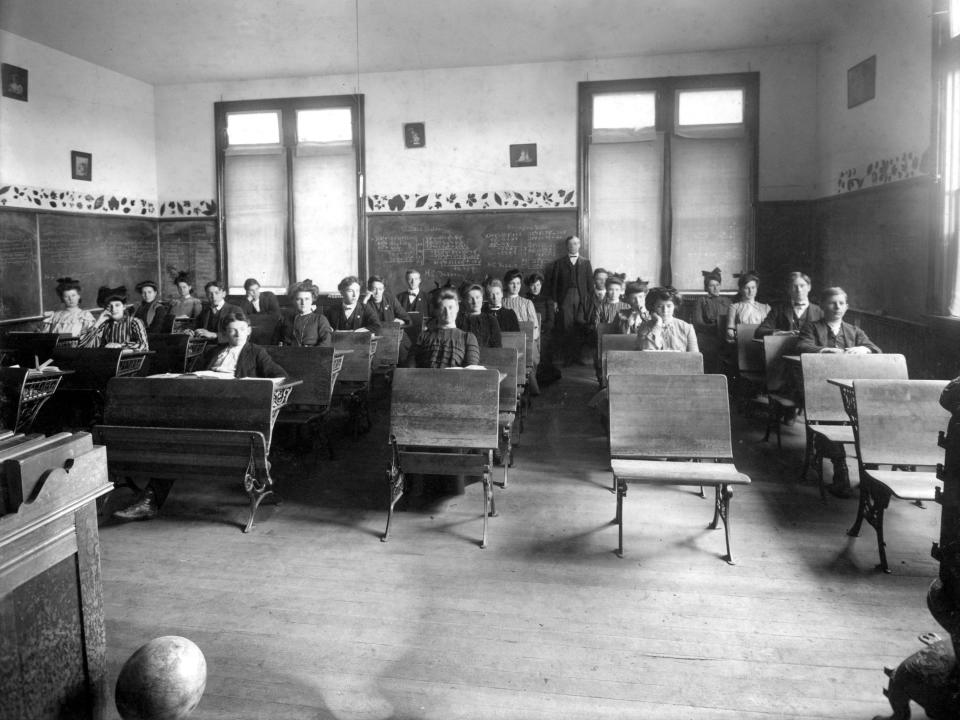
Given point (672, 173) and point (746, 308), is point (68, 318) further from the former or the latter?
point (672, 173)

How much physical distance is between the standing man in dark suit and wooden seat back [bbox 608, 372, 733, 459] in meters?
5.07

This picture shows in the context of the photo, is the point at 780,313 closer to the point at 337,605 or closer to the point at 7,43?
the point at 337,605

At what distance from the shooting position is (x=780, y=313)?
5.27 m

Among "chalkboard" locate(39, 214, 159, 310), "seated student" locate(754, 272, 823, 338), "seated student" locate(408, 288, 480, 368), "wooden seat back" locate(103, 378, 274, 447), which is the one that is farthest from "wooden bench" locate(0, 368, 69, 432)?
"seated student" locate(754, 272, 823, 338)

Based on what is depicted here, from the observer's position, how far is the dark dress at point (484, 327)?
4879 millimetres

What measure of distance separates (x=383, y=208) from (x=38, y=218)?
3.88m

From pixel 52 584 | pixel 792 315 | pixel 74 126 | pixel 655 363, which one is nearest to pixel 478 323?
pixel 655 363

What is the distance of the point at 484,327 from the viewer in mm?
4938

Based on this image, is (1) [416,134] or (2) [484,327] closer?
(2) [484,327]

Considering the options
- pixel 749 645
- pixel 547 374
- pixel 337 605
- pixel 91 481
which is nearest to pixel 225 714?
pixel 337 605

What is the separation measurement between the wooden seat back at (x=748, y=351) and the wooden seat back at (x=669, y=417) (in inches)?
87.3

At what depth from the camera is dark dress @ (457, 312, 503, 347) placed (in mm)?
4879

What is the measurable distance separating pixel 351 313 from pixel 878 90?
17.5ft

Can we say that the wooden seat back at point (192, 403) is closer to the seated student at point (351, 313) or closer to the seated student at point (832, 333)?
the seated student at point (351, 313)
